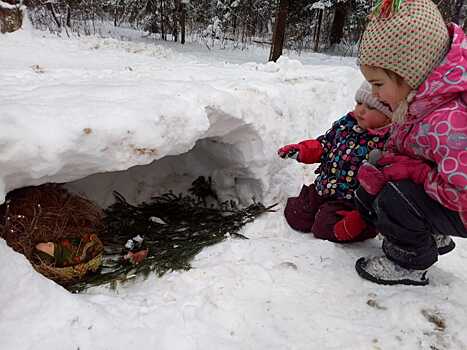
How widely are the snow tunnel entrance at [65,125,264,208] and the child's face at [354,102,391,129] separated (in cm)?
75

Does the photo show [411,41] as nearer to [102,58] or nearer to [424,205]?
[424,205]

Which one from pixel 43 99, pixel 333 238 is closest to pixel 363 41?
pixel 333 238

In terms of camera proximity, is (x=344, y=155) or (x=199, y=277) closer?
(x=199, y=277)

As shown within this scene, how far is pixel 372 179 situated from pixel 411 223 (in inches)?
11.0

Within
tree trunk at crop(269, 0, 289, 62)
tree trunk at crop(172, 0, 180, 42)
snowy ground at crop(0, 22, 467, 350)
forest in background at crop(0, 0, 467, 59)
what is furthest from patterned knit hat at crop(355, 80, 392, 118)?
tree trunk at crop(172, 0, 180, 42)

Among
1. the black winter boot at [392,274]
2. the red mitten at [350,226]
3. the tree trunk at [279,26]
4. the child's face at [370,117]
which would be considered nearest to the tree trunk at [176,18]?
the tree trunk at [279,26]

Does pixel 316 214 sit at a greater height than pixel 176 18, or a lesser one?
lesser

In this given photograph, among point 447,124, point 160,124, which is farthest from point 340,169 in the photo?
point 160,124

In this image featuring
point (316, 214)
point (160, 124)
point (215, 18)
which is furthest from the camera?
point (215, 18)

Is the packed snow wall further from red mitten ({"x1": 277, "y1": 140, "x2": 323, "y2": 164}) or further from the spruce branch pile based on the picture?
red mitten ({"x1": 277, "y1": 140, "x2": 323, "y2": 164})

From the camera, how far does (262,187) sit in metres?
2.87

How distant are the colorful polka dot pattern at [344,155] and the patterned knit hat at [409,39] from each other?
0.73 meters

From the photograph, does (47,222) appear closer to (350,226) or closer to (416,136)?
(350,226)

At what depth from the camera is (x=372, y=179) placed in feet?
6.45
